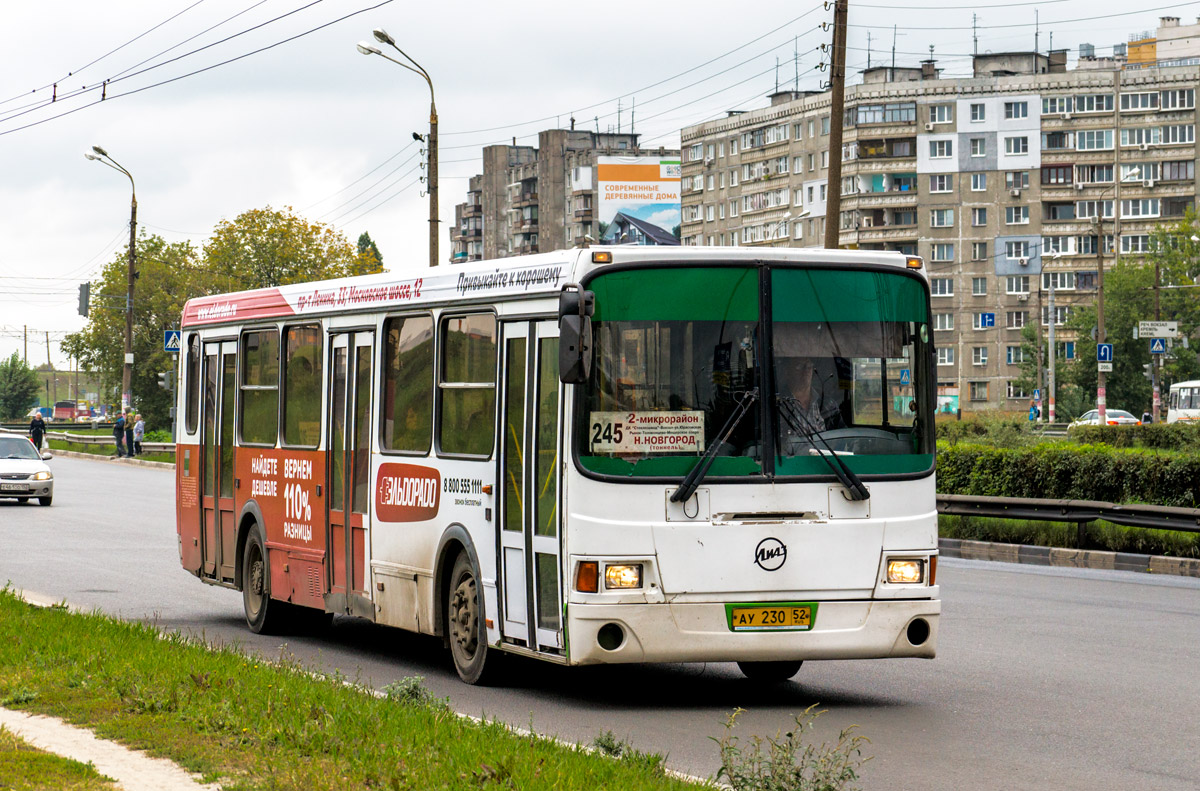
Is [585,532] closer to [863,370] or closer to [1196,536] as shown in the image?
[863,370]

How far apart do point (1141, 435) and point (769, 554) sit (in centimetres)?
3310

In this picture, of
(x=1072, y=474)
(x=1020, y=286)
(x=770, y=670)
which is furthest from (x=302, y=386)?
(x=1020, y=286)

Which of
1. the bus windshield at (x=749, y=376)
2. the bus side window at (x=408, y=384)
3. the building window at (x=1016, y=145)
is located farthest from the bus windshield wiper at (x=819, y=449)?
the building window at (x=1016, y=145)

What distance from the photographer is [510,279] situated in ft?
36.0

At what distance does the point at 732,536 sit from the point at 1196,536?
13838mm

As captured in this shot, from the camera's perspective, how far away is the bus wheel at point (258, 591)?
14648 millimetres

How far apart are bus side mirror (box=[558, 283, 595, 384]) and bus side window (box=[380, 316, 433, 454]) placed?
93.3 inches

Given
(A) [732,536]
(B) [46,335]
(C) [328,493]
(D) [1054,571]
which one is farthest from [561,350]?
(B) [46,335]

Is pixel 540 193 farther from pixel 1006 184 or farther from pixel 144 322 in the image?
pixel 144 322

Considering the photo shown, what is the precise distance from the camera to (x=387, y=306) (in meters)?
12.6

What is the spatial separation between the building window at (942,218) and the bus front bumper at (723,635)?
370 ft

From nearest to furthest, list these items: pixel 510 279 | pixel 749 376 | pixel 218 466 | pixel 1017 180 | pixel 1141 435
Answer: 1. pixel 749 376
2. pixel 510 279
3. pixel 218 466
4. pixel 1141 435
5. pixel 1017 180

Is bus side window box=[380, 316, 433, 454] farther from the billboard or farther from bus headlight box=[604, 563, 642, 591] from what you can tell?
the billboard

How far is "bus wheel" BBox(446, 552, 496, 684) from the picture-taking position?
36.3ft
